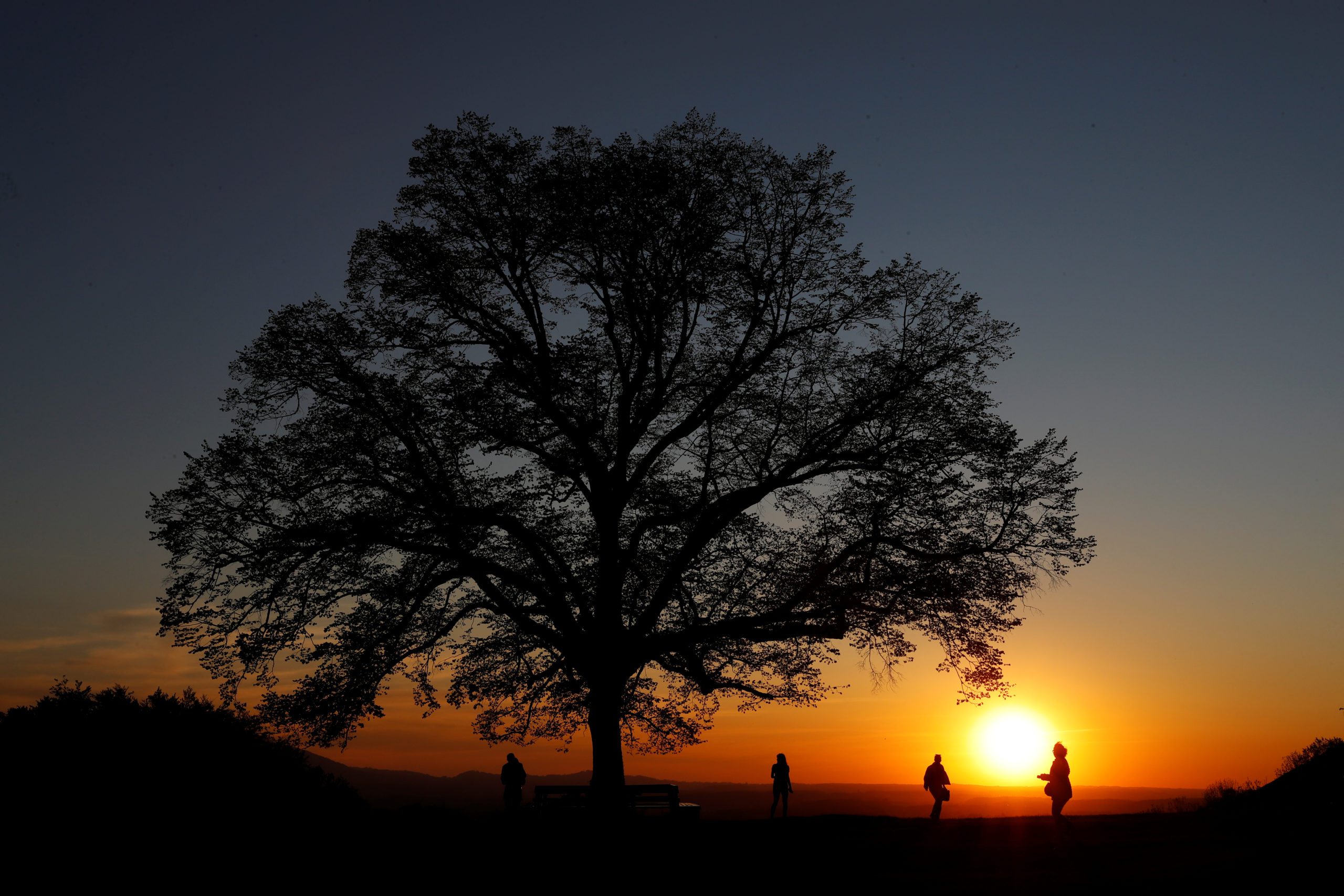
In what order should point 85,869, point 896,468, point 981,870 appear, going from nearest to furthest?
1. point 85,869
2. point 981,870
3. point 896,468

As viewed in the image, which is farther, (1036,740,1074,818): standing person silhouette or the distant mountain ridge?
the distant mountain ridge

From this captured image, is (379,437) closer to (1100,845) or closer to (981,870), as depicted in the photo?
A: (981,870)

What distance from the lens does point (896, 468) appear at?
74.0 feet

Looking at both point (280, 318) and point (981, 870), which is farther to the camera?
point (280, 318)

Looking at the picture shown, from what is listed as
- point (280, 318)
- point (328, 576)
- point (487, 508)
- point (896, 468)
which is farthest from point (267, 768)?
point (896, 468)

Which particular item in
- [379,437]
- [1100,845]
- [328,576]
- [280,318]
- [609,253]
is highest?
[609,253]

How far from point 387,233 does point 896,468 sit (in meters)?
13.5

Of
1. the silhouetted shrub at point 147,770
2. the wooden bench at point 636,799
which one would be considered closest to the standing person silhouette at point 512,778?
the wooden bench at point 636,799

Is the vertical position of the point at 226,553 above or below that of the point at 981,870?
above

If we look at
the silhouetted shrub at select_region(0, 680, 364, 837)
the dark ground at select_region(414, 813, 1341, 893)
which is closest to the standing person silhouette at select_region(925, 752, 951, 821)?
the dark ground at select_region(414, 813, 1341, 893)

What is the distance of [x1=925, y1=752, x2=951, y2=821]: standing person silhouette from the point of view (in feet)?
78.8

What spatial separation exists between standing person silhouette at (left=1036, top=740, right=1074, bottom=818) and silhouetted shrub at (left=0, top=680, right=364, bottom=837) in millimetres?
13998

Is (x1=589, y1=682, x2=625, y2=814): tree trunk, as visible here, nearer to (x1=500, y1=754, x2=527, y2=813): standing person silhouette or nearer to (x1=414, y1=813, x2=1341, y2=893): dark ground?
(x1=414, y1=813, x2=1341, y2=893): dark ground

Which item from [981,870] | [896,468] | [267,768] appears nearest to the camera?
[981,870]
